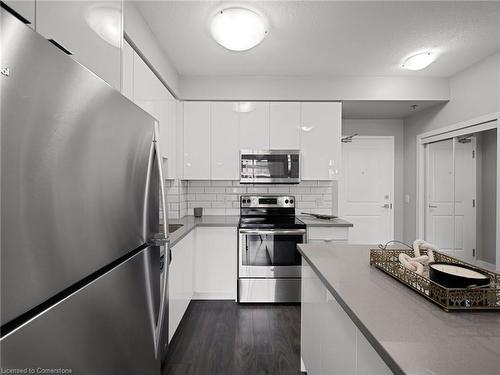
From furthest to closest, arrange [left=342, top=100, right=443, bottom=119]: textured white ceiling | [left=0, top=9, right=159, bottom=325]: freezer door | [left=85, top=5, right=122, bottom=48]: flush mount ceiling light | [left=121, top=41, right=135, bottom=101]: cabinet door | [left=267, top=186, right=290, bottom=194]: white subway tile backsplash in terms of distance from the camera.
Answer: [left=267, top=186, right=290, bottom=194]: white subway tile backsplash, [left=342, top=100, right=443, bottom=119]: textured white ceiling, [left=121, top=41, right=135, bottom=101]: cabinet door, [left=85, top=5, right=122, bottom=48]: flush mount ceiling light, [left=0, top=9, right=159, bottom=325]: freezer door

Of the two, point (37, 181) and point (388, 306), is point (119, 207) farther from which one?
point (388, 306)

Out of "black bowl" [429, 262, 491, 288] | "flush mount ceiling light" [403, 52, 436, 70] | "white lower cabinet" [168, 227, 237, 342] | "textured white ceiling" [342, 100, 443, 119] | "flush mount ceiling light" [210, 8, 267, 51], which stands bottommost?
"white lower cabinet" [168, 227, 237, 342]

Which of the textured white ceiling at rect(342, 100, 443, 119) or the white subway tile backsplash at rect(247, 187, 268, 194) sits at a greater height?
the textured white ceiling at rect(342, 100, 443, 119)

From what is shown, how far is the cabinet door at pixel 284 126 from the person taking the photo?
324 centimetres

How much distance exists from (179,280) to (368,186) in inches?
125

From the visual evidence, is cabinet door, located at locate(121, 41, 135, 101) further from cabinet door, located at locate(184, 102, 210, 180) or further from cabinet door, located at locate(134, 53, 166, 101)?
cabinet door, located at locate(184, 102, 210, 180)

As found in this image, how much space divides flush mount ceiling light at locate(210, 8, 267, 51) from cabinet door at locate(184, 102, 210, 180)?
4.02ft

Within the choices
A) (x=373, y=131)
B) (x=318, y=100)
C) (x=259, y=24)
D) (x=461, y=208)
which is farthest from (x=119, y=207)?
(x=373, y=131)

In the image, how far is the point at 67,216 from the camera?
0.54 m

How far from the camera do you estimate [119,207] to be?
2.44ft

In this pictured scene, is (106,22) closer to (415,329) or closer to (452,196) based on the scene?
(415,329)

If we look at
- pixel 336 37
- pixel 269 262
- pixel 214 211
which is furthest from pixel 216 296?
pixel 336 37

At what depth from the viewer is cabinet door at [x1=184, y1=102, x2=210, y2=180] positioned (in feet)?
10.7

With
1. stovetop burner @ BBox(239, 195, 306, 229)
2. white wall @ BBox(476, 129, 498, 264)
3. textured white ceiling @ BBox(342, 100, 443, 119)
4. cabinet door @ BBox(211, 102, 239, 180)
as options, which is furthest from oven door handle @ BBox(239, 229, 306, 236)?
white wall @ BBox(476, 129, 498, 264)
